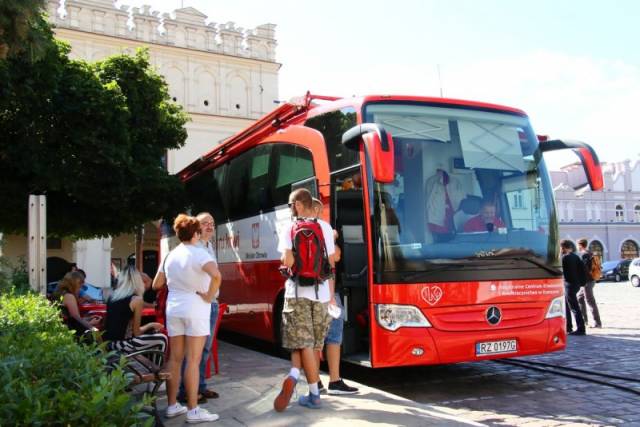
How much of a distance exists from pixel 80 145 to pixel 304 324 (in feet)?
31.5

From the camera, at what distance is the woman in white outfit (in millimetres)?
5375

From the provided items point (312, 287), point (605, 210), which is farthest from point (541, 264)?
point (605, 210)

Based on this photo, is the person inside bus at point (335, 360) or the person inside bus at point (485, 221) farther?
the person inside bus at point (485, 221)

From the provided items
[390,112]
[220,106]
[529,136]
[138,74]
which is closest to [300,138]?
[390,112]

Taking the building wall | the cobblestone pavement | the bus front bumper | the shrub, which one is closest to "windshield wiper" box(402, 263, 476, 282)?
the bus front bumper

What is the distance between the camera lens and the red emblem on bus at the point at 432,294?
6.80 meters

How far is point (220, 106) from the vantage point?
36.3 m

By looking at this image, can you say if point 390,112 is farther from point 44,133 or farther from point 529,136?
point 44,133

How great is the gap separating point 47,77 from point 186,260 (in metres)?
9.76

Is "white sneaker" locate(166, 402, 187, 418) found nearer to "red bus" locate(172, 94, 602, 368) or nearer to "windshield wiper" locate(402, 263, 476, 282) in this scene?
"red bus" locate(172, 94, 602, 368)

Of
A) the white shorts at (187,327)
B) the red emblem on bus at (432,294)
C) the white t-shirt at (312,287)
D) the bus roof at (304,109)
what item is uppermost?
the bus roof at (304,109)

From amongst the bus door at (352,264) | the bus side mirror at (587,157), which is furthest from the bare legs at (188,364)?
the bus side mirror at (587,157)

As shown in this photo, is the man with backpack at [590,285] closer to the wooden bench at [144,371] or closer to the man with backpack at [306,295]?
the man with backpack at [306,295]

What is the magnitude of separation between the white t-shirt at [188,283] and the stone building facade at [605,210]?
61553 mm
